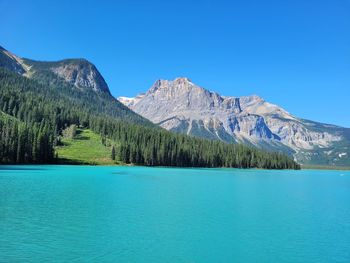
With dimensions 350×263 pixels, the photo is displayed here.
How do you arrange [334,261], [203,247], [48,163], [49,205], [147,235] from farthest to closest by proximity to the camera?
[48,163]
[49,205]
[147,235]
[203,247]
[334,261]

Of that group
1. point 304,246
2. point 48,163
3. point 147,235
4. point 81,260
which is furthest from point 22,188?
point 48,163

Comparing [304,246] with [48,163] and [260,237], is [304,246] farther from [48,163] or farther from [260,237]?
[48,163]

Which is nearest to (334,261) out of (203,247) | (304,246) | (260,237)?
(304,246)

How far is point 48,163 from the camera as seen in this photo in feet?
537

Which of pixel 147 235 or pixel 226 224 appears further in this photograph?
pixel 226 224

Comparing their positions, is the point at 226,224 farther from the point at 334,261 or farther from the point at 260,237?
the point at 334,261

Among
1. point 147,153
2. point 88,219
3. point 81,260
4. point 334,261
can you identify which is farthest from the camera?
point 147,153

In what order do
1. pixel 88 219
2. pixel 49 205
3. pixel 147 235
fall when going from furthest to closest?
1. pixel 49 205
2. pixel 88 219
3. pixel 147 235

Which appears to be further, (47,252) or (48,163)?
(48,163)

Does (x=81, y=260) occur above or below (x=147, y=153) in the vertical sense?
below

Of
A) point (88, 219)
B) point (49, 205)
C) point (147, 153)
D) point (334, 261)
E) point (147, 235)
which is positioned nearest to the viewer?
point (334, 261)

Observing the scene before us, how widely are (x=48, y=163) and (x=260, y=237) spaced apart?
142725 millimetres

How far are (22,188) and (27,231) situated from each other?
32186 millimetres

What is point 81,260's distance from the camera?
2586 cm
